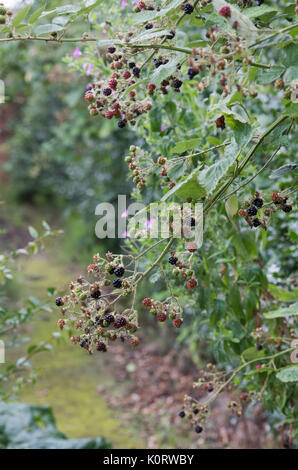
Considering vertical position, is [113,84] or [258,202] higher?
[113,84]

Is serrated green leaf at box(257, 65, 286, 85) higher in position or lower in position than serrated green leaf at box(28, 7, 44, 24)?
lower

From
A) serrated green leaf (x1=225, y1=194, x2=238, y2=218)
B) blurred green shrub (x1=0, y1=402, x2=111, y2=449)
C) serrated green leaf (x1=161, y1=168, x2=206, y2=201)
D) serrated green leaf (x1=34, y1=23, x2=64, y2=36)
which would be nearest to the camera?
serrated green leaf (x1=161, y1=168, x2=206, y2=201)

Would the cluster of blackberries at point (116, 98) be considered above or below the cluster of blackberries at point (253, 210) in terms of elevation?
above

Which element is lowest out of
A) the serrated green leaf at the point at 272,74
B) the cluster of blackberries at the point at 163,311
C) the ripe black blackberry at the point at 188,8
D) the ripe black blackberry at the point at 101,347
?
the ripe black blackberry at the point at 101,347

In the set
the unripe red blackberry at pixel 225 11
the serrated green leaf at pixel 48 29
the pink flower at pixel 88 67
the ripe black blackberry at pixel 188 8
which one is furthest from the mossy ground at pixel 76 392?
the unripe red blackberry at pixel 225 11

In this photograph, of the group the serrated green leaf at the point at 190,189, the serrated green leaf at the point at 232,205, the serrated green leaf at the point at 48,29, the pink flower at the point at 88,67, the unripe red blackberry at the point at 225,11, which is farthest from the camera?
the pink flower at the point at 88,67

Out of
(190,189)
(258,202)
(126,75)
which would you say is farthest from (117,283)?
(126,75)

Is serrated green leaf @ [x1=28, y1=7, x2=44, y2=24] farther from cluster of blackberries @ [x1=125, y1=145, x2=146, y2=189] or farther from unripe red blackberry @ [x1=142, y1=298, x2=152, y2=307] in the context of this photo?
unripe red blackberry @ [x1=142, y1=298, x2=152, y2=307]

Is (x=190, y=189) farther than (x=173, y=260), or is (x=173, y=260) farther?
(x=173, y=260)

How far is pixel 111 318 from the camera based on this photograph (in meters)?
0.90

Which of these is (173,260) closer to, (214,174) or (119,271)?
(119,271)

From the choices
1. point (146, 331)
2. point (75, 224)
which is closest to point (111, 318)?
point (146, 331)

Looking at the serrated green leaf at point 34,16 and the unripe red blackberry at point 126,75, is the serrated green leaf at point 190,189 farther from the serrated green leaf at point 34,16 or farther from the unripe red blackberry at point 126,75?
the serrated green leaf at point 34,16

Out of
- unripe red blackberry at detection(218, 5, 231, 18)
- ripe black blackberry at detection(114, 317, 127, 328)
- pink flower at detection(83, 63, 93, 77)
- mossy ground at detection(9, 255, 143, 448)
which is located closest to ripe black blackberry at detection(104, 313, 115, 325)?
ripe black blackberry at detection(114, 317, 127, 328)
